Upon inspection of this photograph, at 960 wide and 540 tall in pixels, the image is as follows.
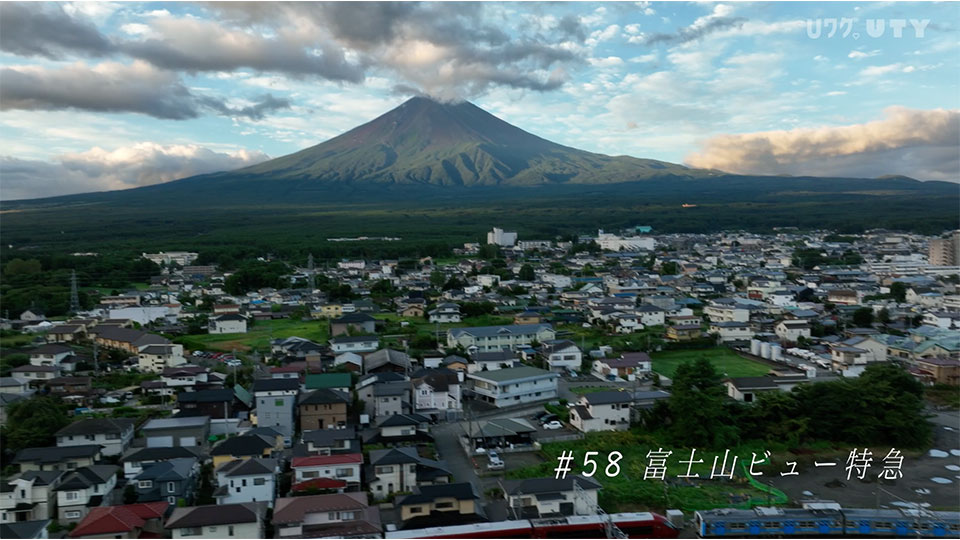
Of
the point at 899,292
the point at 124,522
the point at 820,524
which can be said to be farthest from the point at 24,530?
the point at 899,292

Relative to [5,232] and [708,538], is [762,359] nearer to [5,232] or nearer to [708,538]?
[708,538]

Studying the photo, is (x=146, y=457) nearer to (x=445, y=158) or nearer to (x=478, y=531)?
(x=478, y=531)

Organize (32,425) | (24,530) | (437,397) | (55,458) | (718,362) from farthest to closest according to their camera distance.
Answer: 1. (718,362)
2. (437,397)
3. (32,425)
4. (55,458)
5. (24,530)

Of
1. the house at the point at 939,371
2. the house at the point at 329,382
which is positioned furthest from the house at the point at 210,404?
the house at the point at 939,371

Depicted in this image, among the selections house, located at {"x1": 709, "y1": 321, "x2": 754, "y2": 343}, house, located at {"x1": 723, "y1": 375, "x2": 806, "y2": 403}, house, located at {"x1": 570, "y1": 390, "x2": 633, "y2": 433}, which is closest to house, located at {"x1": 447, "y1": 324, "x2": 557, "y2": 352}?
house, located at {"x1": 709, "y1": 321, "x2": 754, "y2": 343}

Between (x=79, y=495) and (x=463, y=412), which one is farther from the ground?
(x=79, y=495)

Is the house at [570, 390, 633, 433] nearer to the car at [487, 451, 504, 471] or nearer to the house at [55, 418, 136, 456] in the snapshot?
the car at [487, 451, 504, 471]

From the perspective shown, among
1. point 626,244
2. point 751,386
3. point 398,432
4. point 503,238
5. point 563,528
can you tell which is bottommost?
point 563,528
